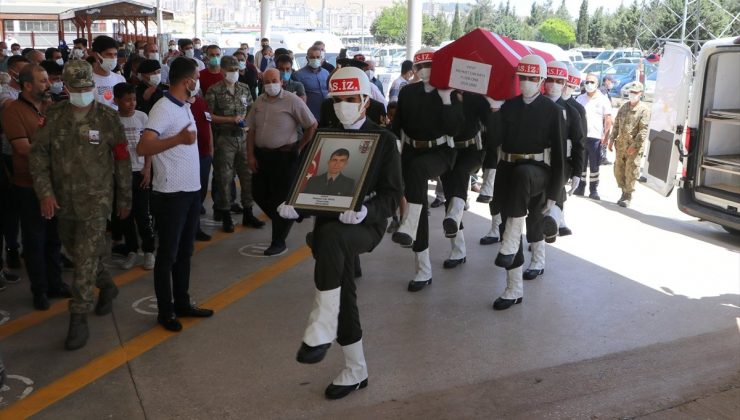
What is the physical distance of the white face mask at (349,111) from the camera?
14.1 ft

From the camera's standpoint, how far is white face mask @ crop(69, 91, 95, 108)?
4757mm

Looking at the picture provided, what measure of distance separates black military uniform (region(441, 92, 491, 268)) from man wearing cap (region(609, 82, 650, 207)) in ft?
14.4

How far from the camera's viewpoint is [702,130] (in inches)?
327

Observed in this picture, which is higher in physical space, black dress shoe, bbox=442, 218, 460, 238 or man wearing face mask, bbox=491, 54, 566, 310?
man wearing face mask, bbox=491, 54, 566, 310

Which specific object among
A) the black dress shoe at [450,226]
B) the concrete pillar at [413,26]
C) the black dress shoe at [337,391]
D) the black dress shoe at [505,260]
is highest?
the concrete pillar at [413,26]

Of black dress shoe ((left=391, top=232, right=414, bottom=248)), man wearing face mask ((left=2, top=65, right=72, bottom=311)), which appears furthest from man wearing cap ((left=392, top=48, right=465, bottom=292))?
man wearing face mask ((left=2, top=65, right=72, bottom=311))

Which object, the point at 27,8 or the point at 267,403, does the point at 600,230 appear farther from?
the point at 27,8

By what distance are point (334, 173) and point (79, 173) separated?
2016 millimetres

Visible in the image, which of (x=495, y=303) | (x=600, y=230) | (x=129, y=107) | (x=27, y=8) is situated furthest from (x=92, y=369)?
(x=27, y=8)

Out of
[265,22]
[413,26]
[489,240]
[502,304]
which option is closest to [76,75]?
[502,304]

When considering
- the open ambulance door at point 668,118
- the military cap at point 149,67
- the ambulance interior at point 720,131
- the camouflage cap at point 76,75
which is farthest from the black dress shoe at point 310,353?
the open ambulance door at point 668,118

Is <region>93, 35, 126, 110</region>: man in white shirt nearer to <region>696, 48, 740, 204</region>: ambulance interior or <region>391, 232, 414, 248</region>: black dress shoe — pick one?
<region>391, 232, 414, 248</region>: black dress shoe

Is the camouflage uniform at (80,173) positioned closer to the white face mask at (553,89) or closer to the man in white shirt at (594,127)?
the white face mask at (553,89)

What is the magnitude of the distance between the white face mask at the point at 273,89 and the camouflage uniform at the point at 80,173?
2.43 meters
